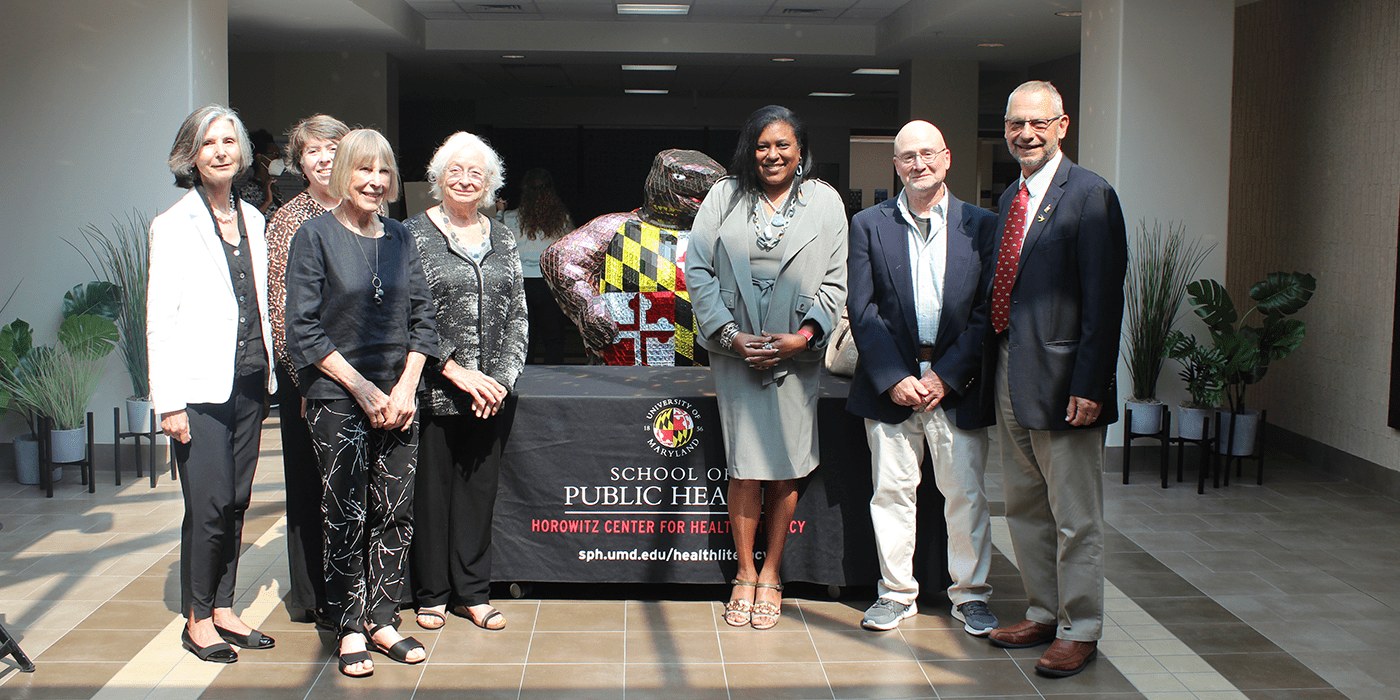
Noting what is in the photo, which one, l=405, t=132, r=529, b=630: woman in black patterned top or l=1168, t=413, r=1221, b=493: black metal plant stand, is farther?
l=1168, t=413, r=1221, b=493: black metal plant stand

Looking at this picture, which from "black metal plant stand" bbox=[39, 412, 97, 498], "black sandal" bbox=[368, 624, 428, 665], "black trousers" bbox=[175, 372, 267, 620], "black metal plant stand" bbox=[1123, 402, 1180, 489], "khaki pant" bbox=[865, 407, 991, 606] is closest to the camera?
"black trousers" bbox=[175, 372, 267, 620]

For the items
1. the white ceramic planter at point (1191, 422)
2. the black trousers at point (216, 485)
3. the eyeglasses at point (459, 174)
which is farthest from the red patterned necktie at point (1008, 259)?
the white ceramic planter at point (1191, 422)

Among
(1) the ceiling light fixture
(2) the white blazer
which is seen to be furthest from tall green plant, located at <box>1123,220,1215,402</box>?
(1) the ceiling light fixture

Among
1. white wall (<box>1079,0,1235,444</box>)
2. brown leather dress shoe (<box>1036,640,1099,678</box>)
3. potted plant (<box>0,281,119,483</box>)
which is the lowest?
brown leather dress shoe (<box>1036,640,1099,678</box>)

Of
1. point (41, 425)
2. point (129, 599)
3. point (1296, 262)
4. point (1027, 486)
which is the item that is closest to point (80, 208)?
point (41, 425)

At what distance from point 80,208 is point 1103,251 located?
4.77 meters

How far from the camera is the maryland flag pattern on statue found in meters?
3.81

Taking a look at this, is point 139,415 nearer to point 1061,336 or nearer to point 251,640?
point 251,640

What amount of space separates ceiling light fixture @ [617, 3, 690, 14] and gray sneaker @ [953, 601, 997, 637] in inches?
249

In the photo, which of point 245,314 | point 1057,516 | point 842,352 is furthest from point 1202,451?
point 245,314

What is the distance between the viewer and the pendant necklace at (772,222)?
10.3 ft

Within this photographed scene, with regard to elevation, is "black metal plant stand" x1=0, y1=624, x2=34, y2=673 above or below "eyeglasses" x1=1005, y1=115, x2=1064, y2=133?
below

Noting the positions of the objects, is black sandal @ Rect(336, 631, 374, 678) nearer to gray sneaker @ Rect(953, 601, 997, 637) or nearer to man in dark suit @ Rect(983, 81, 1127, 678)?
gray sneaker @ Rect(953, 601, 997, 637)

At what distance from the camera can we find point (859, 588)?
12.0ft
